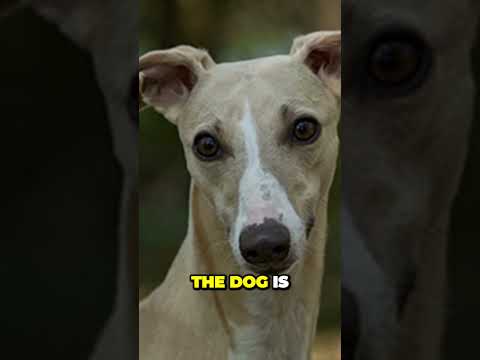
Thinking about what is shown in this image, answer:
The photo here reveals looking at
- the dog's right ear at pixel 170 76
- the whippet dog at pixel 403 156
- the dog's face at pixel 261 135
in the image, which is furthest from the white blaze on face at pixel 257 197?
the whippet dog at pixel 403 156

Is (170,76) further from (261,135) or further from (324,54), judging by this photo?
(324,54)

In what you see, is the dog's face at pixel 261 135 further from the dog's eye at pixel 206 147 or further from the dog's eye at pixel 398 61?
the dog's eye at pixel 398 61

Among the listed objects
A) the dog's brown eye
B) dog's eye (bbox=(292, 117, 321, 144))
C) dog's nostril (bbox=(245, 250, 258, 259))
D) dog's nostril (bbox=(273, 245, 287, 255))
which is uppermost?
the dog's brown eye

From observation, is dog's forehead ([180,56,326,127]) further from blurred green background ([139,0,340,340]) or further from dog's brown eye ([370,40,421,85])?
dog's brown eye ([370,40,421,85])

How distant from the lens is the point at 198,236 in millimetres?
3705

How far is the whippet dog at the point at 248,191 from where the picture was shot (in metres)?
3.42

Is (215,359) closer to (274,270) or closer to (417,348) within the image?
(274,270)

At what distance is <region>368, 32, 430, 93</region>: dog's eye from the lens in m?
3.87

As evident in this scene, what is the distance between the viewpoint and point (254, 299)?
12.1 ft

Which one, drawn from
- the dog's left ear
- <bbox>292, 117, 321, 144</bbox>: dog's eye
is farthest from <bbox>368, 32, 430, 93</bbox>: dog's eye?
<bbox>292, 117, 321, 144</bbox>: dog's eye

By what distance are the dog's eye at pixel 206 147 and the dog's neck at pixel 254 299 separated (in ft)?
0.65

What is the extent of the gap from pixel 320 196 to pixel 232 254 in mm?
500

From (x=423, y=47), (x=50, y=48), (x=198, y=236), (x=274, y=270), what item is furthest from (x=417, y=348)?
(x=50, y=48)

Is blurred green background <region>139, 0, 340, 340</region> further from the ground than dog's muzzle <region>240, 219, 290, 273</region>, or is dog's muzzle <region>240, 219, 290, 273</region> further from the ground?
blurred green background <region>139, 0, 340, 340</region>
